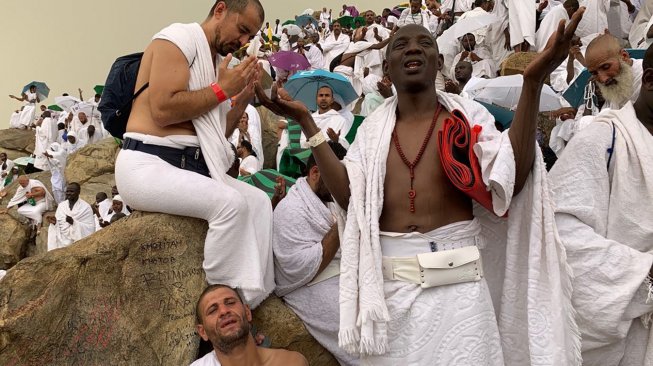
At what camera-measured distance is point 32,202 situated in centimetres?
1455

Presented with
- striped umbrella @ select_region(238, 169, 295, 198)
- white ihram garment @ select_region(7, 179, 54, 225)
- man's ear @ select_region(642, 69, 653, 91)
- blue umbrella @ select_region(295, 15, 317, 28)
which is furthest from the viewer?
blue umbrella @ select_region(295, 15, 317, 28)

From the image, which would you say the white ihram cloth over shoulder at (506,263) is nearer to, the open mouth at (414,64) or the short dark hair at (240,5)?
the open mouth at (414,64)

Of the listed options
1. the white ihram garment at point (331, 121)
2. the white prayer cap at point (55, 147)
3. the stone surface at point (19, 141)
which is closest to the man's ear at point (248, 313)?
the white ihram garment at point (331, 121)

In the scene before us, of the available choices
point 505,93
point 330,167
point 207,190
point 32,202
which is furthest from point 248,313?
point 32,202

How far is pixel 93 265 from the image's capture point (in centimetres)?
308

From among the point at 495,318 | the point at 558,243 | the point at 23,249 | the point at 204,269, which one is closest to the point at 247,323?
the point at 204,269

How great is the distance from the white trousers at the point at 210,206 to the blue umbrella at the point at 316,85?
5.72 m

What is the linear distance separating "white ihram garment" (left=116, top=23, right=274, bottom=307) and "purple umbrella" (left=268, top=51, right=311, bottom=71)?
1061 centimetres

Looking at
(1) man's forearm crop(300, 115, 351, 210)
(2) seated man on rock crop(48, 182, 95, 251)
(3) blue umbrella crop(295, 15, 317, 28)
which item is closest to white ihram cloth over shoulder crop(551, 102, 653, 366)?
(1) man's forearm crop(300, 115, 351, 210)

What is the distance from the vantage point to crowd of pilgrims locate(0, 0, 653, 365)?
3.44 metres

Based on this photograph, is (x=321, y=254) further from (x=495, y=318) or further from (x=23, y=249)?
(x=23, y=249)

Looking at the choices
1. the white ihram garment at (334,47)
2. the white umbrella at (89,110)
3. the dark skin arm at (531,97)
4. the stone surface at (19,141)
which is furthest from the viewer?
the stone surface at (19,141)

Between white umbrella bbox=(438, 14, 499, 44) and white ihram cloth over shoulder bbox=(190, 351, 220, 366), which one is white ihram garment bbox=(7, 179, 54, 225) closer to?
white umbrella bbox=(438, 14, 499, 44)

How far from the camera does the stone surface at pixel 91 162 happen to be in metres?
16.6
